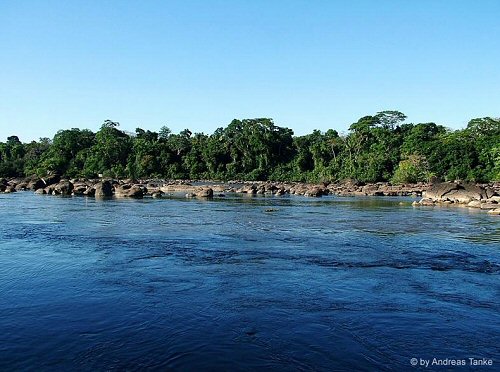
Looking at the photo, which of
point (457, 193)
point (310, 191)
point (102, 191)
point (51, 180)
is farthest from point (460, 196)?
point (51, 180)

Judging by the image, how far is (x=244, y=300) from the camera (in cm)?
1048

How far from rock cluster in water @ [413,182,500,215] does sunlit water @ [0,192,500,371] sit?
18.8 meters

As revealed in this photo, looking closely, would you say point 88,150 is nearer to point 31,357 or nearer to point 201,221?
point 201,221

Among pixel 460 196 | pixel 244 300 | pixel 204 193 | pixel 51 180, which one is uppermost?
pixel 51 180

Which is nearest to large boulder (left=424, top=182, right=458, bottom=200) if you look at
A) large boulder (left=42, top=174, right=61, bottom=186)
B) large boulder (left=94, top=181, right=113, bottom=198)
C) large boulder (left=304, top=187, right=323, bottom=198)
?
large boulder (left=304, top=187, right=323, bottom=198)

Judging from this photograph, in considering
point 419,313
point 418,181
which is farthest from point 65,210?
point 418,181

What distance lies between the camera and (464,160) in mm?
64438

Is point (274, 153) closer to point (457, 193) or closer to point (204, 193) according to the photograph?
point (204, 193)

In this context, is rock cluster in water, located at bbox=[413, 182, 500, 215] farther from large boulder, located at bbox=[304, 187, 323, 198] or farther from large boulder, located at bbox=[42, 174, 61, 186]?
large boulder, located at bbox=[42, 174, 61, 186]

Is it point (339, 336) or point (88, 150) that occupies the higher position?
point (88, 150)

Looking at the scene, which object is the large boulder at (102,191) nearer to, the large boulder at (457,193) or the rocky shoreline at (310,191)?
the rocky shoreline at (310,191)

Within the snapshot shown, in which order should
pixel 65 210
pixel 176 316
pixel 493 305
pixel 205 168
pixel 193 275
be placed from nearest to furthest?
1. pixel 176 316
2. pixel 493 305
3. pixel 193 275
4. pixel 65 210
5. pixel 205 168

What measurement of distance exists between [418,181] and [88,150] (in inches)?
2754

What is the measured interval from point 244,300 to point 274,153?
86.8 metres
